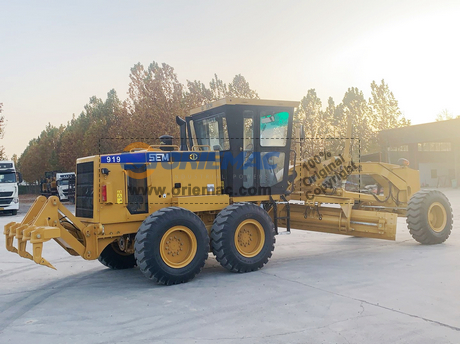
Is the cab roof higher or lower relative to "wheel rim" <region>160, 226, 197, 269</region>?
higher

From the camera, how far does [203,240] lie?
7344 mm

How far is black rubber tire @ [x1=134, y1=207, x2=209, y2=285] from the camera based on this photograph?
22.2 feet

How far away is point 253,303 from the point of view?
5.96 metres

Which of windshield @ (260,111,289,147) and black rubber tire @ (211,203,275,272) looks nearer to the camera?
black rubber tire @ (211,203,275,272)

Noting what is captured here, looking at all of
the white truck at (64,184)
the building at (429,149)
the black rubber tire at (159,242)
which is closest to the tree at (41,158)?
the white truck at (64,184)

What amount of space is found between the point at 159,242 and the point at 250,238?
1839 millimetres

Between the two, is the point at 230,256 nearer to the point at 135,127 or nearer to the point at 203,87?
the point at 135,127

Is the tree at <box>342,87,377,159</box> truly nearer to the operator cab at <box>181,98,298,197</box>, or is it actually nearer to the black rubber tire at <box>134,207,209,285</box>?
the operator cab at <box>181,98,298,197</box>

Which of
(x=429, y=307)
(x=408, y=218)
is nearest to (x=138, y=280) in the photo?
(x=429, y=307)

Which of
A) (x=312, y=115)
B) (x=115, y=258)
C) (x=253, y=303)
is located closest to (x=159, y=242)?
(x=253, y=303)

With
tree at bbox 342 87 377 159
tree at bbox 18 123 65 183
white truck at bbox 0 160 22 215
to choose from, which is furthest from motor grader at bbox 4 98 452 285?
tree at bbox 18 123 65 183

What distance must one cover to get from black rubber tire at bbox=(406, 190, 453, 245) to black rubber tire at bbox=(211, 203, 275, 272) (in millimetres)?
3936

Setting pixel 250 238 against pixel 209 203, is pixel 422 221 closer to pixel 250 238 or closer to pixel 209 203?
pixel 250 238

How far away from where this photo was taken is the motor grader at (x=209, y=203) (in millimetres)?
7059
